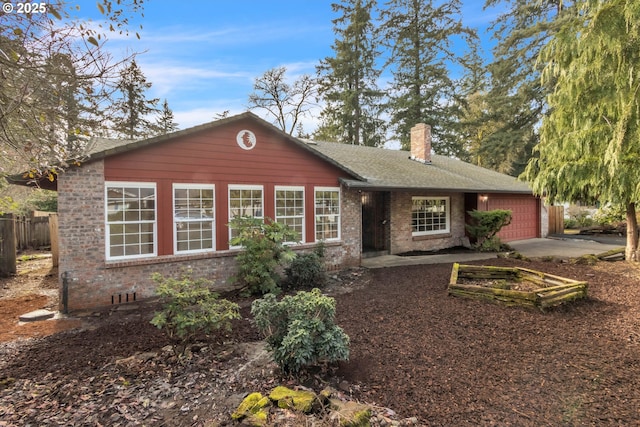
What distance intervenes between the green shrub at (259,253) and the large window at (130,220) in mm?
1744

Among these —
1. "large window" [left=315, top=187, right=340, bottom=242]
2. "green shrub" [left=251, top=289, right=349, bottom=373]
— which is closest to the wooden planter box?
"large window" [left=315, top=187, right=340, bottom=242]

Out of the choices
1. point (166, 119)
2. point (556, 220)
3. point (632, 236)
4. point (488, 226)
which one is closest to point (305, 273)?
point (488, 226)

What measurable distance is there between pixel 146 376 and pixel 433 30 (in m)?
26.9

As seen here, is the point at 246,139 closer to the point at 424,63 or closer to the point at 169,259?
the point at 169,259

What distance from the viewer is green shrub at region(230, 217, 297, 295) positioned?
711 cm

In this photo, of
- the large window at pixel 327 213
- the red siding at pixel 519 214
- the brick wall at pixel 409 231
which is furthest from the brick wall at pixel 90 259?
the red siding at pixel 519 214

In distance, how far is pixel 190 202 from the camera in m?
7.40

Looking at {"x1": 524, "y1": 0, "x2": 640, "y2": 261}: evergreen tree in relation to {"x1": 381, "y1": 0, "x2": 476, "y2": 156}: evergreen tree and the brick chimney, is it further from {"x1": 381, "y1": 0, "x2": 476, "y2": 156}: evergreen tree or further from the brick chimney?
{"x1": 381, "y1": 0, "x2": 476, "y2": 156}: evergreen tree

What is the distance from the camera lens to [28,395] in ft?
11.2

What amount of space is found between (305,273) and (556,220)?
55.1ft

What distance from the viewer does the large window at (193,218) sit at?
725cm

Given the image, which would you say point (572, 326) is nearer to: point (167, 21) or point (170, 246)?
point (170, 246)

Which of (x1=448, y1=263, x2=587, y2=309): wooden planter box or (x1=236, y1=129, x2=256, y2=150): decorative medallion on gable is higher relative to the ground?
(x1=236, y1=129, x2=256, y2=150): decorative medallion on gable

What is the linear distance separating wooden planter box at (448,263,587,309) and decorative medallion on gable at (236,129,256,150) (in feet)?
18.5
